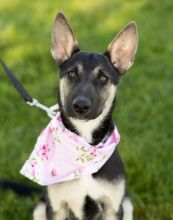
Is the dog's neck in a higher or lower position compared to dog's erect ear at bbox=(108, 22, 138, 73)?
lower

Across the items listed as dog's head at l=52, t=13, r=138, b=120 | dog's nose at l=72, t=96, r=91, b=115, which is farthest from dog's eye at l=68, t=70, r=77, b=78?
dog's nose at l=72, t=96, r=91, b=115

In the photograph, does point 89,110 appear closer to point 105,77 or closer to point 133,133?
point 105,77

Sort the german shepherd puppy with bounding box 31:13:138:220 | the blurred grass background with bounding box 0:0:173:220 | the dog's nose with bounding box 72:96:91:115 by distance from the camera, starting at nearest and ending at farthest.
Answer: the dog's nose with bounding box 72:96:91:115 < the german shepherd puppy with bounding box 31:13:138:220 < the blurred grass background with bounding box 0:0:173:220

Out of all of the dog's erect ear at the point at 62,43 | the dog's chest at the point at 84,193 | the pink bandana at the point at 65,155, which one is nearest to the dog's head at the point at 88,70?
the dog's erect ear at the point at 62,43

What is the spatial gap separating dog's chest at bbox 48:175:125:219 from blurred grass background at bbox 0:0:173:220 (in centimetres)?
88

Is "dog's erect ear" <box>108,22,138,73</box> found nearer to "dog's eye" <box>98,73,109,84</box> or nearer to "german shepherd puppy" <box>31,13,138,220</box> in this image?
"german shepherd puppy" <box>31,13,138,220</box>

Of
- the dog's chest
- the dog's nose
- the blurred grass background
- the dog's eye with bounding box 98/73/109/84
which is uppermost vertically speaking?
the dog's nose

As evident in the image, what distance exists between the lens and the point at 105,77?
13.1 ft

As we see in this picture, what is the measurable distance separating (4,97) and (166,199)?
2687mm

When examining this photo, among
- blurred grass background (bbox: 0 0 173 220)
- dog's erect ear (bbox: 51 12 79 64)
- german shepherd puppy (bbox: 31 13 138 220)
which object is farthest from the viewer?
blurred grass background (bbox: 0 0 173 220)

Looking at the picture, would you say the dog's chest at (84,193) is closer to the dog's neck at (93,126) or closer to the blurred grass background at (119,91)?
the dog's neck at (93,126)

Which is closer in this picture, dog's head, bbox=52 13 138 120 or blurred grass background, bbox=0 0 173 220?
dog's head, bbox=52 13 138 120

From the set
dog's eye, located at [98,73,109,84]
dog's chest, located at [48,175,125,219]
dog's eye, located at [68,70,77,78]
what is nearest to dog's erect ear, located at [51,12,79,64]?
dog's eye, located at [68,70,77,78]

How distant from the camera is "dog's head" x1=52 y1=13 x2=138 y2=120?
378 cm
